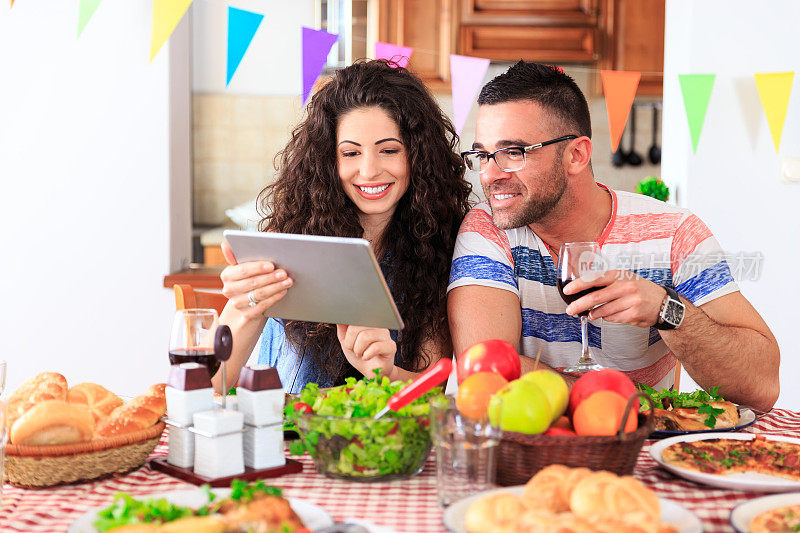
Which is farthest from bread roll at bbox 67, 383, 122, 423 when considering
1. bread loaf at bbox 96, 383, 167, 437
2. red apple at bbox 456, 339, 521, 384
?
red apple at bbox 456, 339, 521, 384

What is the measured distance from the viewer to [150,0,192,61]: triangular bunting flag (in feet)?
8.64

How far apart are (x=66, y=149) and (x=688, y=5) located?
2345 millimetres

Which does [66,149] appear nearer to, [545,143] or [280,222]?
[280,222]

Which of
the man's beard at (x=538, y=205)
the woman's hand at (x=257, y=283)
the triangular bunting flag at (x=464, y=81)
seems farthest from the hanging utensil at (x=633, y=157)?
the woman's hand at (x=257, y=283)

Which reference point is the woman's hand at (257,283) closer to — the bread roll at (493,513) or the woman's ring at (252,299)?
the woman's ring at (252,299)

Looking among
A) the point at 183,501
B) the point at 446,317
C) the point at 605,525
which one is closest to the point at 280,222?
the point at 446,317

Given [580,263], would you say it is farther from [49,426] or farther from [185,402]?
[49,426]

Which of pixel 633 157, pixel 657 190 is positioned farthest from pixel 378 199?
pixel 633 157

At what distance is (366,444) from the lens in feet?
3.53

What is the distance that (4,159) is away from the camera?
3227 mm

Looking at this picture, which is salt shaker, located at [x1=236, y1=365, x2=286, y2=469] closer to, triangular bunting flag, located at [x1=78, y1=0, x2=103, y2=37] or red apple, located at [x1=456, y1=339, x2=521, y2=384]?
red apple, located at [x1=456, y1=339, x2=521, y2=384]

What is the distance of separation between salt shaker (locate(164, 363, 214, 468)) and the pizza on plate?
630 mm

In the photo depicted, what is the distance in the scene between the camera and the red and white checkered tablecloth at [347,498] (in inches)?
38.0

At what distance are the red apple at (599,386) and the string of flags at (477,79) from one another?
175 centimetres
